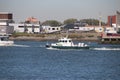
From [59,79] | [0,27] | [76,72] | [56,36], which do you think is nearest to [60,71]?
[76,72]

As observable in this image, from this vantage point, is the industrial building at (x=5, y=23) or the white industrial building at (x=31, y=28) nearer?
the industrial building at (x=5, y=23)

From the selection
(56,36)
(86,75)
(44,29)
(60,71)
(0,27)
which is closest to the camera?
(86,75)

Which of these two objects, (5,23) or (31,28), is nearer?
(5,23)

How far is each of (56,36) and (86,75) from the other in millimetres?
113847

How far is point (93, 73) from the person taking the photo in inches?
1790

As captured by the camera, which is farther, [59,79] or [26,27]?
[26,27]

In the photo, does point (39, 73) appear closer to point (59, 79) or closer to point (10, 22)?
point (59, 79)

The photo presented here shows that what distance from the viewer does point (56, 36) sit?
158 meters

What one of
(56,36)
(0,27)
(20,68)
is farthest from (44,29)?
(20,68)

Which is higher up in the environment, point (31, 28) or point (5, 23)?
point (5, 23)

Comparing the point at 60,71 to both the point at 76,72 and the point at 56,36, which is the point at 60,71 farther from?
the point at 56,36

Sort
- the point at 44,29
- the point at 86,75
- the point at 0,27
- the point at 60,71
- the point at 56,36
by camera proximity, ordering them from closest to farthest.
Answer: the point at 86,75, the point at 60,71, the point at 56,36, the point at 0,27, the point at 44,29

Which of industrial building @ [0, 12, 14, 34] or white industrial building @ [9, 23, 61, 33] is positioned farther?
white industrial building @ [9, 23, 61, 33]

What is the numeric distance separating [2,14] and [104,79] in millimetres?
158045
